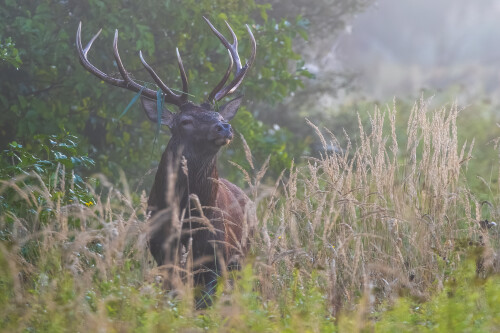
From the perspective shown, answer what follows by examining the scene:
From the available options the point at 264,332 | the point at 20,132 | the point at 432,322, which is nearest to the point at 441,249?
the point at 432,322

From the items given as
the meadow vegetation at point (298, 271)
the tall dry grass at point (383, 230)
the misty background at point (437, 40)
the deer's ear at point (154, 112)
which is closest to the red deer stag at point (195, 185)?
the deer's ear at point (154, 112)

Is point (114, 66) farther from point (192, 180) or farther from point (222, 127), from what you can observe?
point (222, 127)

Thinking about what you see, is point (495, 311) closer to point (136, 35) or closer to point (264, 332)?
Result: point (264, 332)

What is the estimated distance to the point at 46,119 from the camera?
9.55m

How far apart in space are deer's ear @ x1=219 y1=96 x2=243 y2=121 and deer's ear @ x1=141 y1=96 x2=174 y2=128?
19.6 inches

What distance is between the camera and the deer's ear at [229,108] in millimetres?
7223

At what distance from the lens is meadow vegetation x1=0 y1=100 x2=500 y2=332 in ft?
12.4

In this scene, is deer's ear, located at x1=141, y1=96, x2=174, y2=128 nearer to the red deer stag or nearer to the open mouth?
the red deer stag

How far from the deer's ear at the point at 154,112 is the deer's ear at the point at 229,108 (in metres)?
0.50

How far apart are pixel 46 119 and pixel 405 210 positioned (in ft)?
16.7

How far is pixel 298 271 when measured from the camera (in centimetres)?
469

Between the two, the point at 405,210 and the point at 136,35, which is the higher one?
the point at 136,35

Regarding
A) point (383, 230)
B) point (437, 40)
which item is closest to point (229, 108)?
point (383, 230)

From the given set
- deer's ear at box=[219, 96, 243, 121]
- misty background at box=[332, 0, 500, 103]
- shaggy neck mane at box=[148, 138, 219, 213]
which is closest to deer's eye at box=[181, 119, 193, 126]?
shaggy neck mane at box=[148, 138, 219, 213]
